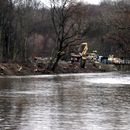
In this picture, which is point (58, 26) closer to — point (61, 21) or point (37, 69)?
point (61, 21)

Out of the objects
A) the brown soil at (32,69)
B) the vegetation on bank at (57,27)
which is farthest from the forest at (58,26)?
the brown soil at (32,69)

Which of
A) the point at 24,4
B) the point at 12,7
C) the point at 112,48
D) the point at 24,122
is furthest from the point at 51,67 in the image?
the point at 24,122

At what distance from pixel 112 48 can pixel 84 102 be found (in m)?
86.7

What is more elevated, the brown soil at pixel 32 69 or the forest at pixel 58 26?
the forest at pixel 58 26

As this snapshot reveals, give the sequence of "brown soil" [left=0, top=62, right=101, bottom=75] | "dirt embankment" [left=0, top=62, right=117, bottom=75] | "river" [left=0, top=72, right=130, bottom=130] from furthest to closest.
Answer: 1. "dirt embankment" [left=0, top=62, right=117, bottom=75]
2. "brown soil" [left=0, top=62, right=101, bottom=75]
3. "river" [left=0, top=72, right=130, bottom=130]

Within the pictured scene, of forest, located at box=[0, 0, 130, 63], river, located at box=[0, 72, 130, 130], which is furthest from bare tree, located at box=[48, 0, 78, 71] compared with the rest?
river, located at box=[0, 72, 130, 130]

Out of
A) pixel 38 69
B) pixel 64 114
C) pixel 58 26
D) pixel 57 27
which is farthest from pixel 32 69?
pixel 64 114

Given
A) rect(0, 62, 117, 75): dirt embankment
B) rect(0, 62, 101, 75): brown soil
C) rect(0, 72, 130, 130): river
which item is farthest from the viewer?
rect(0, 62, 117, 75): dirt embankment

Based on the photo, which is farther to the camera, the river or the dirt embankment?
the dirt embankment

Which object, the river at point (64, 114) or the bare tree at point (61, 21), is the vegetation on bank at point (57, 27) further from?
the river at point (64, 114)

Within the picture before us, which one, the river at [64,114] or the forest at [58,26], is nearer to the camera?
the river at [64,114]

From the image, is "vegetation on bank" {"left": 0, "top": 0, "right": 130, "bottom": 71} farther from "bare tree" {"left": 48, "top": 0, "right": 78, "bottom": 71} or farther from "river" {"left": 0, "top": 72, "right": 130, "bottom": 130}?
"river" {"left": 0, "top": 72, "right": 130, "bottom": 130}

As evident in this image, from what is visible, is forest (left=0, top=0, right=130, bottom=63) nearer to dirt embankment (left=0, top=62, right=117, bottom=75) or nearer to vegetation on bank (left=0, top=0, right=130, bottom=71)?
vegetation on bank (left=0, top=0, right=130, bottom=71)

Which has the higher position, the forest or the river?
Answer: the forest
